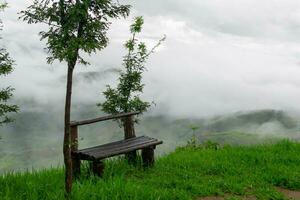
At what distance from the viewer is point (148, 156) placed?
49.1ft

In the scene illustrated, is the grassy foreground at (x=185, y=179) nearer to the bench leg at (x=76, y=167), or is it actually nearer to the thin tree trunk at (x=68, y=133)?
the bench leg at (x=76, y=167)

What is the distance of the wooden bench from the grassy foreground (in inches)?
12.7

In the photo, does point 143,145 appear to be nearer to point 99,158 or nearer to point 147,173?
point 147,173

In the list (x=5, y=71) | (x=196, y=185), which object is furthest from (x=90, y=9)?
(x=196, y=185)

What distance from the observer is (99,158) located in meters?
13.0

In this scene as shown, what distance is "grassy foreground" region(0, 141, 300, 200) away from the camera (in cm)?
1177

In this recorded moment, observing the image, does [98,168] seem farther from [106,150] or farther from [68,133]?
[68,133]

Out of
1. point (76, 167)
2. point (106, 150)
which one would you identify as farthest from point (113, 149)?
point (76, 167)

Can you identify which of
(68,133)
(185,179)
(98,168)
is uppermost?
(68,133)

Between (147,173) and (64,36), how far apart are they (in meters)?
5.37

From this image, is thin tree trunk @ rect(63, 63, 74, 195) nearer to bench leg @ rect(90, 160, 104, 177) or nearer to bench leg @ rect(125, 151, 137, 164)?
bench leg @ rect(90, 160, 104, 177)

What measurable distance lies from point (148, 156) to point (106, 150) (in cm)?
162

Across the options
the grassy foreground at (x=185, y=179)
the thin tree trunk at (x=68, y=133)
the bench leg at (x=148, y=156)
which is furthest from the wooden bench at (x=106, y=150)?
the thin tree trunk at (x=68, y=133)

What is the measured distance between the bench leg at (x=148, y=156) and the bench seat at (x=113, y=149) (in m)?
0.15
